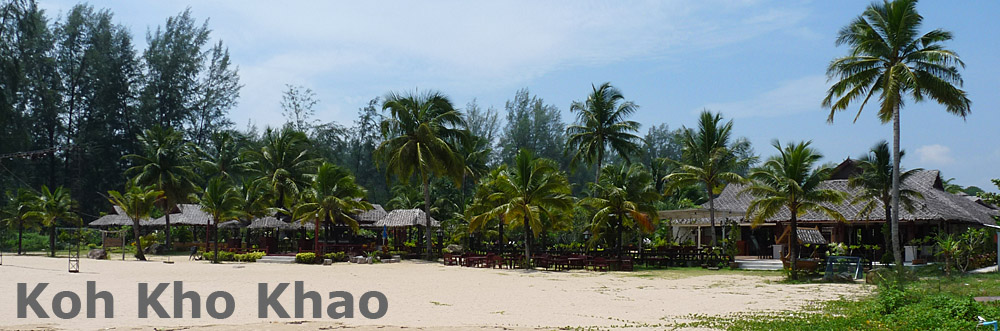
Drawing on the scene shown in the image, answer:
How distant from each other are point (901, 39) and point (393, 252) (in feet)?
76.0

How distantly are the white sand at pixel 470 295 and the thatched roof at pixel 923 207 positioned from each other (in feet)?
20.0

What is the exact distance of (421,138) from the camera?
3219 centimetres

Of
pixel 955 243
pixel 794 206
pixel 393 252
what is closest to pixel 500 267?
pixel 393 252

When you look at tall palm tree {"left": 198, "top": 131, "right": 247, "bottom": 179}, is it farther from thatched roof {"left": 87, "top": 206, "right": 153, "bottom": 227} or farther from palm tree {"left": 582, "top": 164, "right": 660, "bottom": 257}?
palm tree {"left": 582, "top": 164, "right": 660, "bottom": 257}

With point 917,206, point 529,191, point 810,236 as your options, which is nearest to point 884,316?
point 529,191

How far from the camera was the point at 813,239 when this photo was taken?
1133 inches

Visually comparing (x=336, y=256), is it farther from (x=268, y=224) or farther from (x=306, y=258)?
(x=268, y=224)

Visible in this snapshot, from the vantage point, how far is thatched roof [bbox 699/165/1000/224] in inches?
1033

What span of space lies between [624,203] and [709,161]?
526 centimetres

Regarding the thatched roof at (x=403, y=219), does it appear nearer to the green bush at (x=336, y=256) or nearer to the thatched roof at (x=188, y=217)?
the green bush at (x=336, y=256)

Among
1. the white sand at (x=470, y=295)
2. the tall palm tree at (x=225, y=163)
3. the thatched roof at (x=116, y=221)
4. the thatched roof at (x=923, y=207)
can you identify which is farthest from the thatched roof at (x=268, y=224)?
the thatched roof at (x=923, y=207)

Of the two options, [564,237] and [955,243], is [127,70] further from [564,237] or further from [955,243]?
[955,243]

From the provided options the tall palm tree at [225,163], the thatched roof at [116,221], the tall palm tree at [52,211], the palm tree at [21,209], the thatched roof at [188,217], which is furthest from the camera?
the tall palm tree at [225,163]

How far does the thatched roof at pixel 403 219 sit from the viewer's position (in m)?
34.7
